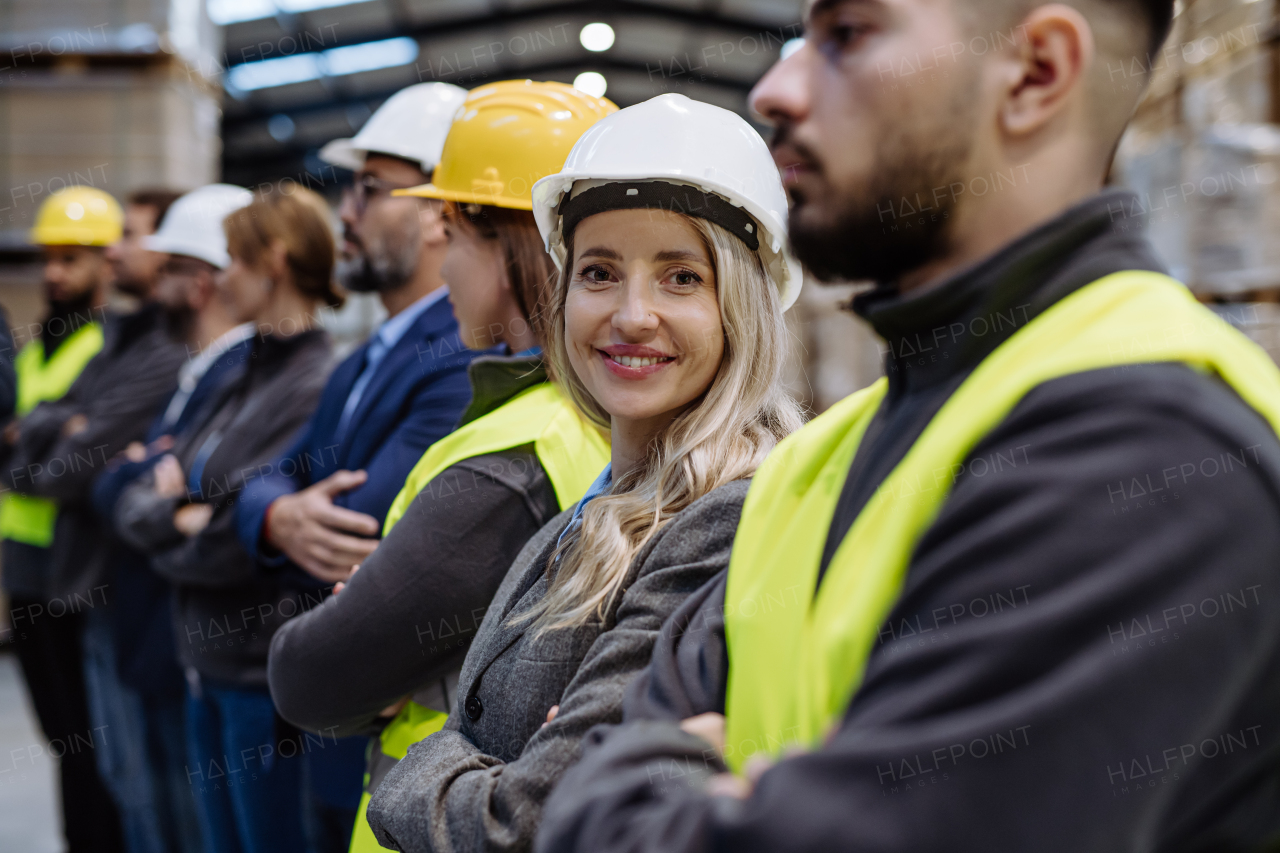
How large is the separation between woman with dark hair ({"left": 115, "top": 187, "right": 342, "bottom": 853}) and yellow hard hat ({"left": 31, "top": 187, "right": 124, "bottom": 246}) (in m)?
2.45

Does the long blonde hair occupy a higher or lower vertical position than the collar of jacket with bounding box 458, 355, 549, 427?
lower

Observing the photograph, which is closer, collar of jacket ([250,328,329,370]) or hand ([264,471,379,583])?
hand ([264,471,379,583])

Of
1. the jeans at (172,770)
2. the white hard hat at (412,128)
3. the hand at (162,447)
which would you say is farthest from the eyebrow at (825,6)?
the jeans at (172,770)

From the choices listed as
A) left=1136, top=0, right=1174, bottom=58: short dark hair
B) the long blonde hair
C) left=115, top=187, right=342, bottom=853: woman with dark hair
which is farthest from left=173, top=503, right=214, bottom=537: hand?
left=1136, top=0, right=1174, bottom=58: short dark hair

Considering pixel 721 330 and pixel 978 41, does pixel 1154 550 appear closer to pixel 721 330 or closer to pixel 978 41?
pixel 978 41

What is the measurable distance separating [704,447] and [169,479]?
8.25 ft

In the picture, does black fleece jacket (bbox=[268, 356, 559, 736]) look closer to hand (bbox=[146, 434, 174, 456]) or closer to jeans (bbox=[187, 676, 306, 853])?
jeans (bbox=[187, 676, 306, 853])

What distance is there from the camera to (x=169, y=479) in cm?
336

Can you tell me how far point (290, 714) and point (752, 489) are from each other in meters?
1.22

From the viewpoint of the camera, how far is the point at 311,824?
8.23 ft

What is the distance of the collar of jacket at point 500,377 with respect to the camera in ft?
6.53

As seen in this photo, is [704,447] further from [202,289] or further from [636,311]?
[202,289]

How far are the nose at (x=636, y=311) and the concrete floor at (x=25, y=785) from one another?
4.25 metres

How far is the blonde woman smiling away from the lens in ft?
4.60
